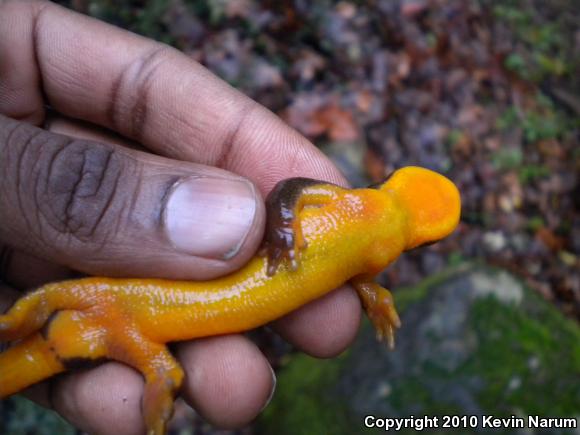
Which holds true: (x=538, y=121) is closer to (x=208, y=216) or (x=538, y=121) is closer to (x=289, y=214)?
(x=289, y=214)

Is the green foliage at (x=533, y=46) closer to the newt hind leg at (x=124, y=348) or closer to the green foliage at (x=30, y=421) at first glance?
the newt hind leg at (x=124, y=348)

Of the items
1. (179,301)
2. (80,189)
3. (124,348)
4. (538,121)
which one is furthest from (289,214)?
(538,121)

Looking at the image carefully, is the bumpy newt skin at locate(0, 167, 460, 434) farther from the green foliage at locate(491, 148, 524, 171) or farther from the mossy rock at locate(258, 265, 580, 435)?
the green foliage at locate(491, 148, 524, 171)

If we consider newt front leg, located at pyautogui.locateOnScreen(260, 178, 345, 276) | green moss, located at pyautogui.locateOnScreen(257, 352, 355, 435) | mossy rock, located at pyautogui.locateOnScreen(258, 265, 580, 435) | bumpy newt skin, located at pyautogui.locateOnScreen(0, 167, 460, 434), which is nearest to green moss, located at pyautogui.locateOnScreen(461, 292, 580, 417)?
mossy rock, located at pyautogui.locateOnScreen(258, 265, 580, 435)

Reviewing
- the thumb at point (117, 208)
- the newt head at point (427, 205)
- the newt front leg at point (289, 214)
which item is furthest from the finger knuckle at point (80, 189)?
the newt head at point (427, 205)

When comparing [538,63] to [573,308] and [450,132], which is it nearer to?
[450,132]

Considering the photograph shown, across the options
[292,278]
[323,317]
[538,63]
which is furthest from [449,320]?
[538,63]
